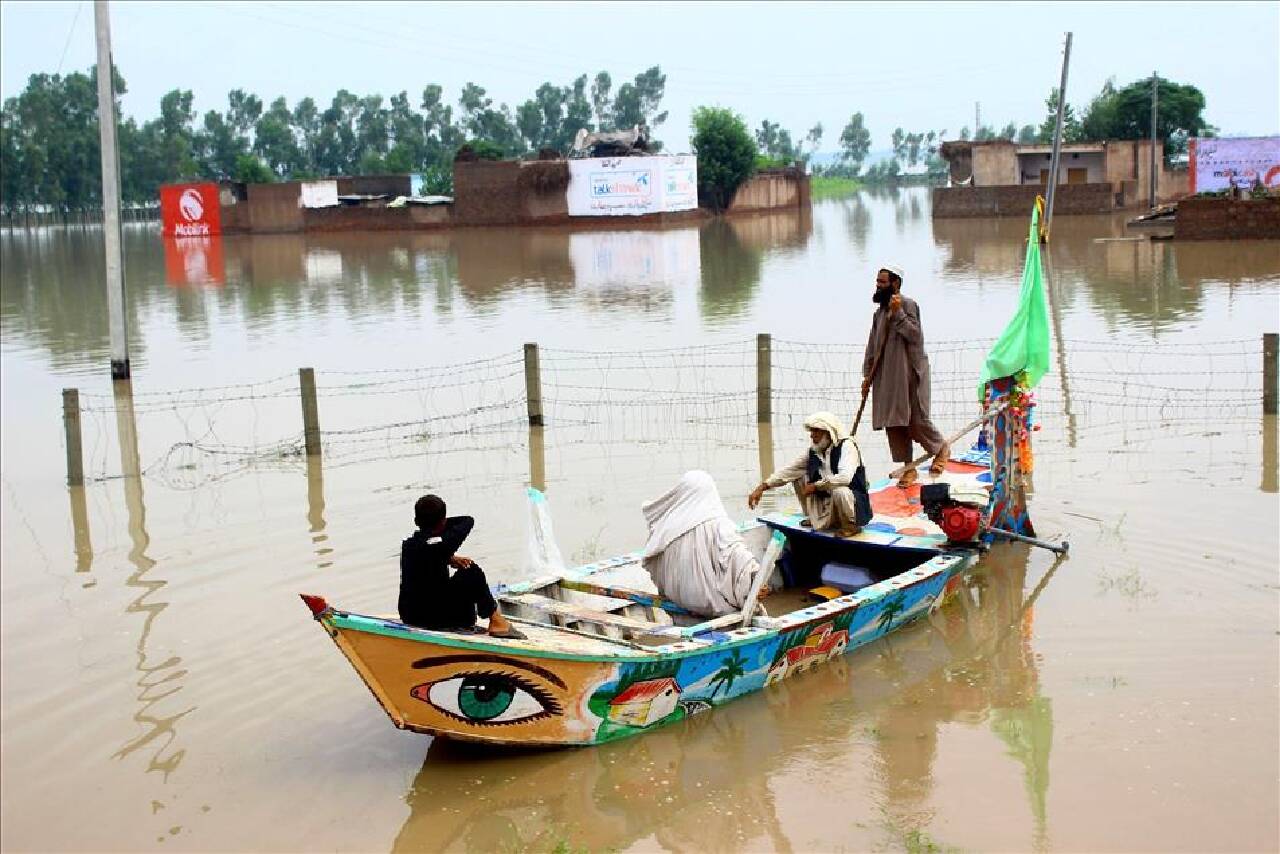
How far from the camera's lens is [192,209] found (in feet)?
216

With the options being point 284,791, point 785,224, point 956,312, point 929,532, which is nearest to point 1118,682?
point 929,532

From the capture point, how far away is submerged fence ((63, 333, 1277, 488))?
47.1ft

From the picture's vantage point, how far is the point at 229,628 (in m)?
9.51

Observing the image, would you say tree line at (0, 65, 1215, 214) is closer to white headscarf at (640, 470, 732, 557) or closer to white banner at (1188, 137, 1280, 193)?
white banner at (1188, 137, 1280, 193)

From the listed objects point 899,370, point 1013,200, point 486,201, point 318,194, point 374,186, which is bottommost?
point 899,370

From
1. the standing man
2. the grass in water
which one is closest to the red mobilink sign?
the standing man

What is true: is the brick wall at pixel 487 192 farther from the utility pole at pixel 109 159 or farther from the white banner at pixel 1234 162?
the utility pole at pixel 109 159

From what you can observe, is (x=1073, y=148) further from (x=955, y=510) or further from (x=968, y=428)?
(x=955, y=510)

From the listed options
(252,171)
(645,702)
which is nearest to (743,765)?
(645,702)

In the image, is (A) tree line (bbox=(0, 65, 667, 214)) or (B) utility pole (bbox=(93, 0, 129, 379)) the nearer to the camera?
(B) utility pole (bbox=(93, 0, 129, 379))

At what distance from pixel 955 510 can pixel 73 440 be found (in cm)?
815

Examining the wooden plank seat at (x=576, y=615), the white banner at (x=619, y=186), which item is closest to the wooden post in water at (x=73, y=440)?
the wooden plank seat at (x=576, y=615)

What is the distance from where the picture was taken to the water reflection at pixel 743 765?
22.2 feet

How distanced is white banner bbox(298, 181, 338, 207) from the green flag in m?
56.2
